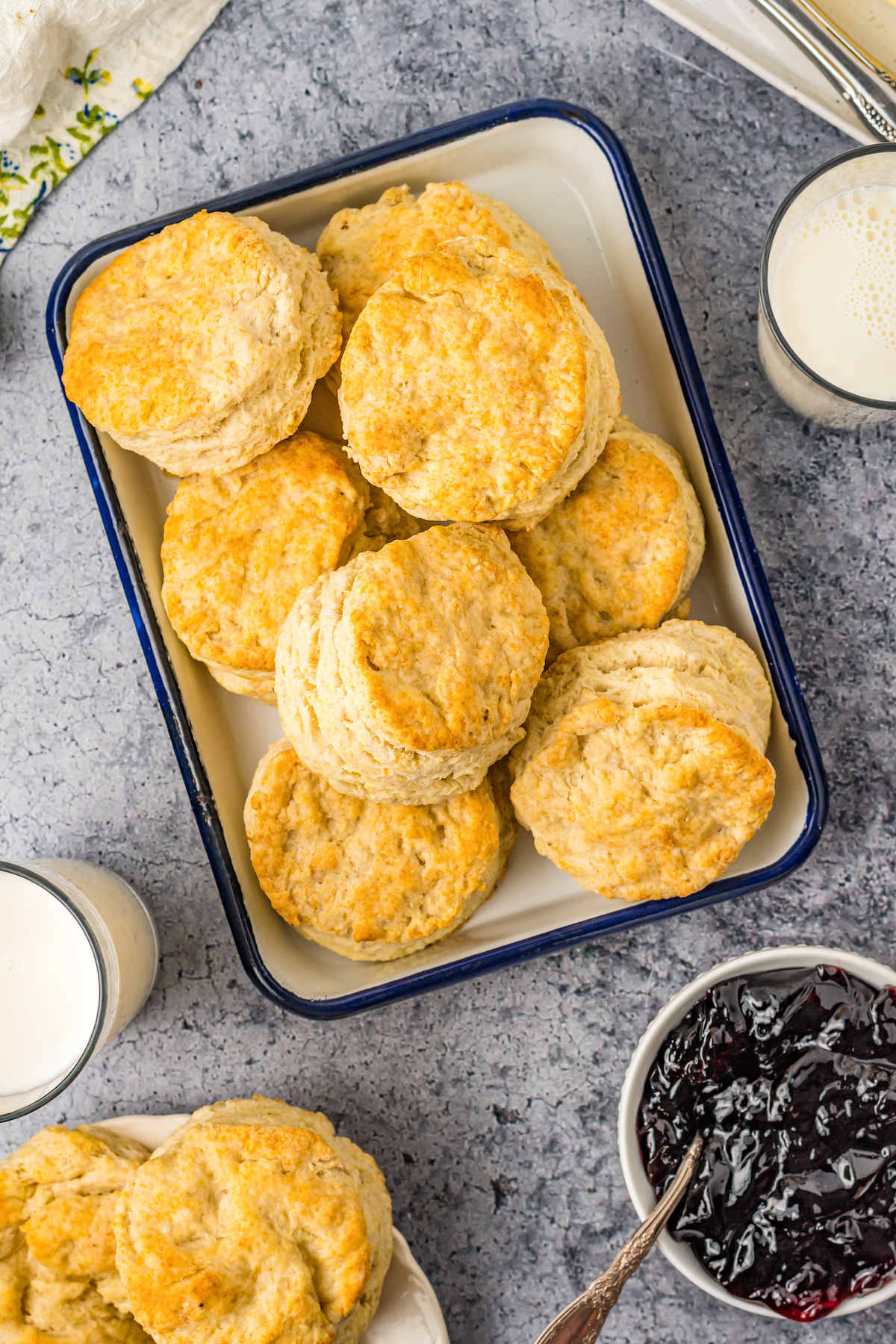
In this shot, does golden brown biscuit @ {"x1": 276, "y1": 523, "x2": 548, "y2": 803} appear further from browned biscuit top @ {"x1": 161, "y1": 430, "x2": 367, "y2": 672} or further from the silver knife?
the silver knife

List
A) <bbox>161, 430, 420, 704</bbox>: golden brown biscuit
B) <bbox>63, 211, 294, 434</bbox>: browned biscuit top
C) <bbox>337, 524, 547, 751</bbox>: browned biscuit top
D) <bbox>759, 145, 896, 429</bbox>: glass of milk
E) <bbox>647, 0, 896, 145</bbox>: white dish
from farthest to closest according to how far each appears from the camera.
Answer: <bbox>647, 0, 896, 145</bbox>: white dish, <bbox>759, 145, 896, 429</bbox>: glass of milk, <bbox>161, 430, 420, 704</bbox>: golden brown biscuit, <bbox>63, 211, 294, 434</bbox>: browned biscuit top, <bbox>337, 524, 547, 751</bbox>: browned biscuit top

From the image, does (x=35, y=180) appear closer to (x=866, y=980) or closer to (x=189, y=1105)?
(x=189, y=1105)

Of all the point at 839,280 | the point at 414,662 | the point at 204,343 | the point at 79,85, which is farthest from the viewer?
the point at 79,85

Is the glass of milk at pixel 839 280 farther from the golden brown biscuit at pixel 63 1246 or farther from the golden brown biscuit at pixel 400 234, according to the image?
the golden brown biscuit at pixel 63 1246

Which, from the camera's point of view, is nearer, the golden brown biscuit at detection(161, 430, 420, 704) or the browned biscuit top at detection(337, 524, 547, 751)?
the browned biscuit top at detection(337, 524, 547, 751)

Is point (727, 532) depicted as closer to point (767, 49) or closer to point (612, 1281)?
point (767, 49)

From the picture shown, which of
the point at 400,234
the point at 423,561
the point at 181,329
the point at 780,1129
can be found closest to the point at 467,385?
the point at 423,561

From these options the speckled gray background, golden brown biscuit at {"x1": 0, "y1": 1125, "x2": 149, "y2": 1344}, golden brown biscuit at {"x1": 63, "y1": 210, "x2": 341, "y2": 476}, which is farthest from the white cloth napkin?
golden brown biscuit at {"x1": 0, "y1": 1125, "x2": 149, "y2": 1344}
